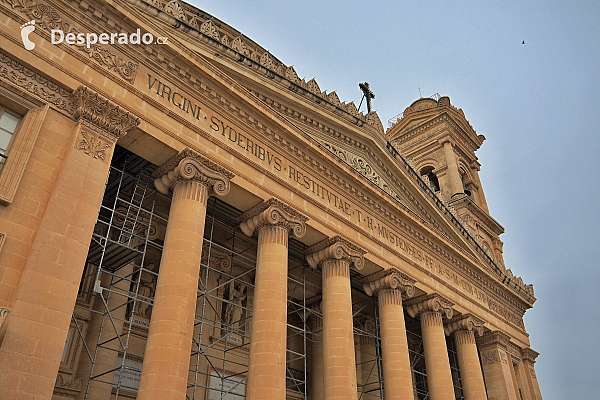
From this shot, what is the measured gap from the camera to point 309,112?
20.0 meters

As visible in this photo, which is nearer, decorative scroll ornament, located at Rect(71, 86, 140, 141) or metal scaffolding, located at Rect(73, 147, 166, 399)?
decorative scroll ornament, located at Rect(71, 86, 140, 141)

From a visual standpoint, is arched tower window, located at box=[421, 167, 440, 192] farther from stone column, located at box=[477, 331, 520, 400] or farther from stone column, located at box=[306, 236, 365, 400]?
stone column, located at box=[306, 236, 365, 400]

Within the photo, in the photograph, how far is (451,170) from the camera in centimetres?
4381

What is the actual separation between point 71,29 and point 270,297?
9350 millimetres

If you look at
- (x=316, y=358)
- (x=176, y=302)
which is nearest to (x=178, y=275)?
(x=176, y=302)

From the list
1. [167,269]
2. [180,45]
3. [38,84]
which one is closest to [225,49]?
[180,45]

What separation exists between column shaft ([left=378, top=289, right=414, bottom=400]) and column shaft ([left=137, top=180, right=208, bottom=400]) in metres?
9.56

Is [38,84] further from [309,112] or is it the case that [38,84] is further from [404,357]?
[404,357]

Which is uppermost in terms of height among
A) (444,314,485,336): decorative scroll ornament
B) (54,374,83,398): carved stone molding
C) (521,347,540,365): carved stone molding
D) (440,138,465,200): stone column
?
(440,138,465,200): stone column

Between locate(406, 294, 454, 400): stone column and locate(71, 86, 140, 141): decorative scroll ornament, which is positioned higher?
locate(71, 86, 140, 141): decorative scroll ornament

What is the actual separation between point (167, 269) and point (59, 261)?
9.43 feet

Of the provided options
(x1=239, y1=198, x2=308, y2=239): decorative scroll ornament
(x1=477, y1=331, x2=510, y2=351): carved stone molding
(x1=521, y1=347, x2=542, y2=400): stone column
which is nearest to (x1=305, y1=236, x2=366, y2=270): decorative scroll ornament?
(x1=239, y1=198, x2=308, y2=239): decorative scroll ornament

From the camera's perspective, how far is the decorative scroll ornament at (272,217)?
54.3ft

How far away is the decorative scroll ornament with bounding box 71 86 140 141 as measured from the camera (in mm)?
12605
